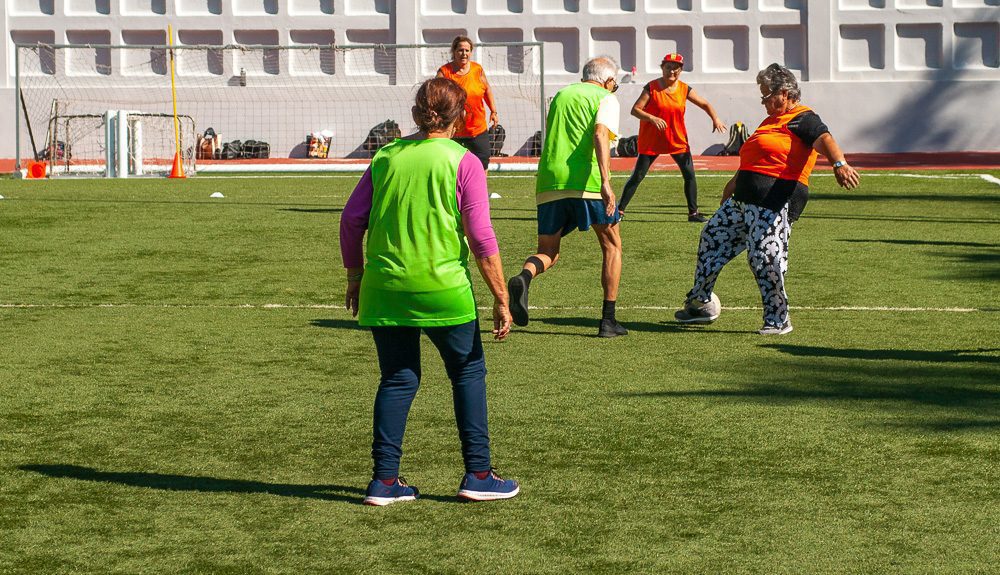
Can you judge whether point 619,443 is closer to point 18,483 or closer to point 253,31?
point 18,483

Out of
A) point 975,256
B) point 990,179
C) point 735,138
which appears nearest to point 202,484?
point 975,256

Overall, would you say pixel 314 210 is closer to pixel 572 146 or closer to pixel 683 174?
pixel 683 174

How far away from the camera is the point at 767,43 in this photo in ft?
112

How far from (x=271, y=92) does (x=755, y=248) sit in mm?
26517

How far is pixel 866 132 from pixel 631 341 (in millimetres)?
26144

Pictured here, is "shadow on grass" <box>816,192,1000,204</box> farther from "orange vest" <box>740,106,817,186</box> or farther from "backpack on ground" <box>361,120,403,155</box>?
"backpack on ground" <box>361,120,403,155</box>

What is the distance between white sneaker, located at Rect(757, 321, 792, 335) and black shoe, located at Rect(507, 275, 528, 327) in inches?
64.2

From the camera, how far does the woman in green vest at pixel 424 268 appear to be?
5234 millimetres

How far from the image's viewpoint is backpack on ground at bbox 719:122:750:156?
1293 inches

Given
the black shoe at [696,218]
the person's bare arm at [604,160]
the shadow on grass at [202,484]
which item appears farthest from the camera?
the black shoe at [696,218]

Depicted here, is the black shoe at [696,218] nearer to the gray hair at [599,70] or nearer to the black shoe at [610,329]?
the gray hair at [599,70]

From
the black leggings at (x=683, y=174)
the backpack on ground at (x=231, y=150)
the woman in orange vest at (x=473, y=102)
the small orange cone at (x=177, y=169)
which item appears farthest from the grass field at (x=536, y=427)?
the backpack on ground at (x=231, y=150)

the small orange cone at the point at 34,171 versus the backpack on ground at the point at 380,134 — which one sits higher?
the backpack on ground at the point at 380,134

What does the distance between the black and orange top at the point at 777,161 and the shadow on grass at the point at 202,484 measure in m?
4.32
